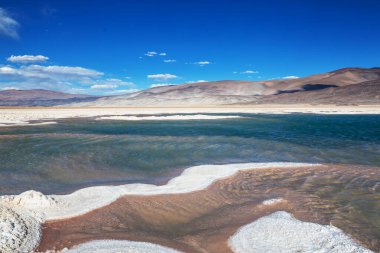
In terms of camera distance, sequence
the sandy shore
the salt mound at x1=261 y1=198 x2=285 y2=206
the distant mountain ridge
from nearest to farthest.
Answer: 1. the salt mound at x1=261 y1=198 x2=285 y2=206
2. the sandy shore
3. the distant mountain ridge

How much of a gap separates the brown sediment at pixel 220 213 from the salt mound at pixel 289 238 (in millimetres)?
295

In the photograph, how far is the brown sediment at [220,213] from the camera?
626 centimetres

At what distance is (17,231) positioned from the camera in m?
6.00

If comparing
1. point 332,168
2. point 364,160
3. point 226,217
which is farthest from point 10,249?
point 364,160

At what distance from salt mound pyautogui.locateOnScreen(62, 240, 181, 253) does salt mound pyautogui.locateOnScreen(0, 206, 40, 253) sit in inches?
29.9

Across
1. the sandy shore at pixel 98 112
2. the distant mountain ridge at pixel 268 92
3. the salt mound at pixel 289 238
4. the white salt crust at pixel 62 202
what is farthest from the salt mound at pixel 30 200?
the distant mountain ridge at pixel 268 92

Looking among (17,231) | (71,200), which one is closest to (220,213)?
(71,200)

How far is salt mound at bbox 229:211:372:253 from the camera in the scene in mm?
5602

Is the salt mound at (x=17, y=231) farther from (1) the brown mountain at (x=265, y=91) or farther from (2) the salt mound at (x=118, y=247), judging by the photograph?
(1) the brown mountain at (x=265, y=91)

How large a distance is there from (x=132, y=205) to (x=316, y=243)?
13.8ft

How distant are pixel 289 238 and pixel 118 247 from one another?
2.93 m

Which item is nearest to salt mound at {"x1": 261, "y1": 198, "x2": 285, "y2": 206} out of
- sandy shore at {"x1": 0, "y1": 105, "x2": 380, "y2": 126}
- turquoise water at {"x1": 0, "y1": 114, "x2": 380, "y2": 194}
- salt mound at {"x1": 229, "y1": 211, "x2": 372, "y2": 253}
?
salt mound at {"x1": 229, "y1": 211, "x2": 372, "y2": 253}

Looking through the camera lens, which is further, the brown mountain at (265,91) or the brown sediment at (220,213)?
the brown mountain at (265,91)

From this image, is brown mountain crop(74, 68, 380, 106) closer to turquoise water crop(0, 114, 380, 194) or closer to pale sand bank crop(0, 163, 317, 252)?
turquoise water crop(0, 114, 380, 194)
